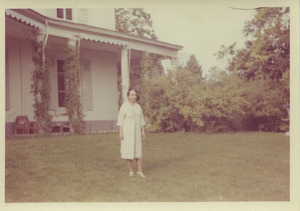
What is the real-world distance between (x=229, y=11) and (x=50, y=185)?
12.0 feet

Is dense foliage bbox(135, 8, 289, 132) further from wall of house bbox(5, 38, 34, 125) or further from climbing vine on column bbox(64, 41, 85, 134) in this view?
wall of house bbox(5, 38, 34, 125)

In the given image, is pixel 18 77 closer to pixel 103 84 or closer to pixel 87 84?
pixel 87 84

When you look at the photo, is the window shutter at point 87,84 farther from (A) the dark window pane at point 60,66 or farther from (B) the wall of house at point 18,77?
(B) the wall of house at point 18,77

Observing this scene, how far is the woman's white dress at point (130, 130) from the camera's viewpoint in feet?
16.6

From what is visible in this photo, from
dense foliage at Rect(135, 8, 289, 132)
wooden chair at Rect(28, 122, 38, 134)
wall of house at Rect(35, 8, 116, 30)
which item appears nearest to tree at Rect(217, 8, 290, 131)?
dense foliage at Rect(135, 8, 289, 132)

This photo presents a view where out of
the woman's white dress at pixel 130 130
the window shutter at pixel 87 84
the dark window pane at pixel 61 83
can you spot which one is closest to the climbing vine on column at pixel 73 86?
the dark window pane at pixel 61 83

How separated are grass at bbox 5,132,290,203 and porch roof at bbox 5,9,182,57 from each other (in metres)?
A: 2.55

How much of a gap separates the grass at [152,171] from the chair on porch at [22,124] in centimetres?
104

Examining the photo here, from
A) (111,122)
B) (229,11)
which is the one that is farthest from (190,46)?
(111,122)

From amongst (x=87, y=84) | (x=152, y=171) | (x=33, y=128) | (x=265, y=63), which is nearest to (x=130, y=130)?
(x=152, y=171)

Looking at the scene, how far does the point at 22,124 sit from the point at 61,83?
241 centimetres

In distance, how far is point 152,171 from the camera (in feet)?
17.7
